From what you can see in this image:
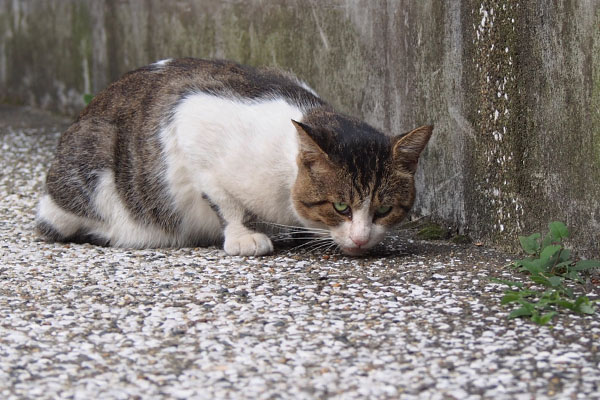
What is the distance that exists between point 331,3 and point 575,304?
2.74m

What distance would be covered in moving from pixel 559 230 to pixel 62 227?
261cm

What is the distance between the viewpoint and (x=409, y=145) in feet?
12.4

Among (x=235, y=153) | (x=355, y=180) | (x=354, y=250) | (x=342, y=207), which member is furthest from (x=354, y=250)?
(x=235, y=153)

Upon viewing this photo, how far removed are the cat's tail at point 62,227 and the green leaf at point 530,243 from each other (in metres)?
2.22

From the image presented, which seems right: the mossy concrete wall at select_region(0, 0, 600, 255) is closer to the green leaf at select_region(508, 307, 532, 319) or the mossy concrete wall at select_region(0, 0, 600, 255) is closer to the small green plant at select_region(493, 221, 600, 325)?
the small green plant at select_region(493, 221, 600, 325)

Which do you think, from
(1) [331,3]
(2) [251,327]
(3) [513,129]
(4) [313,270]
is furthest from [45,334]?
(1) [331,3]

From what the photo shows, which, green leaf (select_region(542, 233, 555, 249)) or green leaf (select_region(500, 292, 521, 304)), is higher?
green leaf (select_region(542, 233, 555, 249))

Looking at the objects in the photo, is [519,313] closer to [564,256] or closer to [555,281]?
[555,281]

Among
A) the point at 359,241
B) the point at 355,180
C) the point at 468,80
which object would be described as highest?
the point at 468,80

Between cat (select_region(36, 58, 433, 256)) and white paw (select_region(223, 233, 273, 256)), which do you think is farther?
white paw (select_region(223, 233, 273, 256))

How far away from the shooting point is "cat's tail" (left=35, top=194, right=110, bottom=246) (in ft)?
14.6

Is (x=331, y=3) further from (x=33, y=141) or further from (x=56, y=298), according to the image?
(x=33, y=141)

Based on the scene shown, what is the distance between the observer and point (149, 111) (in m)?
4.38

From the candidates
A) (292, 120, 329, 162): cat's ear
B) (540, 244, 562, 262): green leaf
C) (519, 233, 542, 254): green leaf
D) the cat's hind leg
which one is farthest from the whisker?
(540, 244, 562, 262): green leaf
